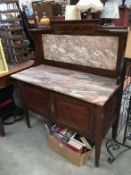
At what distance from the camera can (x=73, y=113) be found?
1431mm

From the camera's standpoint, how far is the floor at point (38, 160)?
1.55 m

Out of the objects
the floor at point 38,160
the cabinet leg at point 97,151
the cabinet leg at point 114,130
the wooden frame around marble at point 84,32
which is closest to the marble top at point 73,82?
the wooden frame around marble at point 84,32

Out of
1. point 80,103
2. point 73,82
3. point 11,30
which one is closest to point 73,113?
point 80,103

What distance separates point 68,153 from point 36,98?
644 mm

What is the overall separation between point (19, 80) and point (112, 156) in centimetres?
126

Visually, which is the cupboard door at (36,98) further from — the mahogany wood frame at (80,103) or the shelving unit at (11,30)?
the shelving unit at (11,30)

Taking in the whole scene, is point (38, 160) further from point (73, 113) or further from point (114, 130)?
point (114, 130)

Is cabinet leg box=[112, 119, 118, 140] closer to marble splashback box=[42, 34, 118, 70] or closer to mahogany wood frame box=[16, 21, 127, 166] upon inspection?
mahogany wood frame box=[16, 21, 127, 166]

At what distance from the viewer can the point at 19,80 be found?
174cm

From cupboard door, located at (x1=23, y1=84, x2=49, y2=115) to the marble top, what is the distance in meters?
0.10

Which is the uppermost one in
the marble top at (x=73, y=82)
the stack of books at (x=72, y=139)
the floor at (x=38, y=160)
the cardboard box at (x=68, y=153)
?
the marble top at (x=73, y=82)

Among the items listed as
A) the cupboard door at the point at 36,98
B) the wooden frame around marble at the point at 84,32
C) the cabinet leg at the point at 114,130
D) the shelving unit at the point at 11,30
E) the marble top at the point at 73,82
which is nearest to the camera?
the marble top at the point at 73,82

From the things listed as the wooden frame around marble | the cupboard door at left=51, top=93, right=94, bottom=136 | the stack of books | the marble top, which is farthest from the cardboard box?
the wooden frame around marble

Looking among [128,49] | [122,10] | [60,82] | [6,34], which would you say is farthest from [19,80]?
[122,10]
